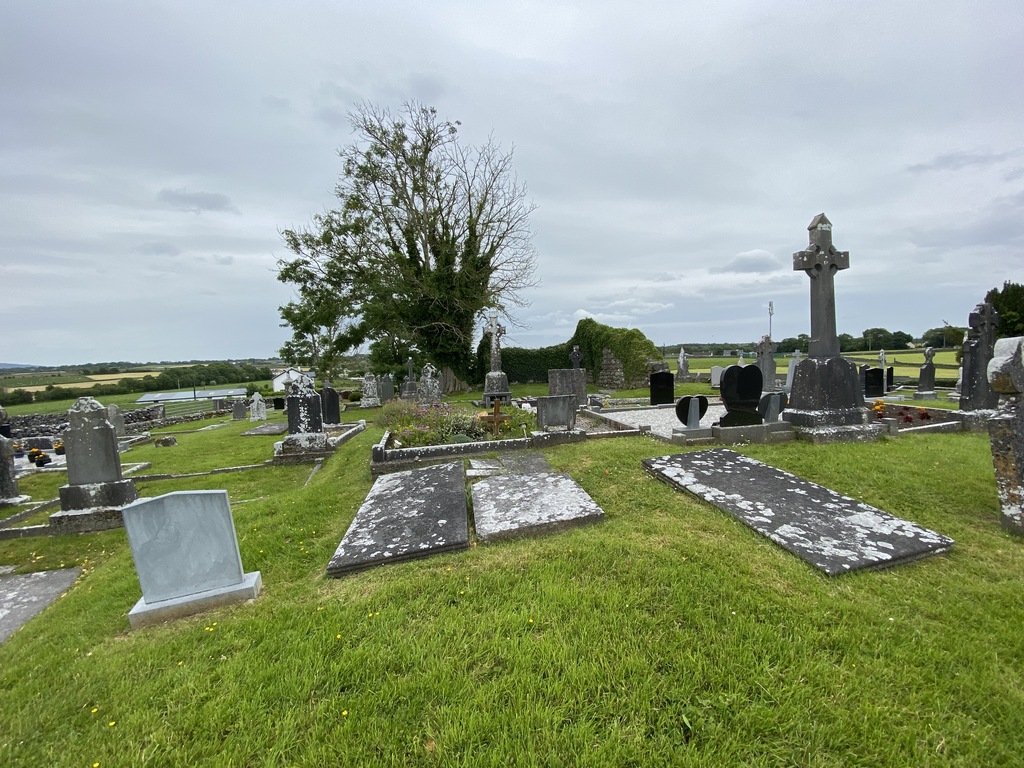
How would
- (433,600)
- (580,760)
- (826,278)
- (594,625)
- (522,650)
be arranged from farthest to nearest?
(826,278) → (433,600) → (594,625) → (522,650) → (580,760)

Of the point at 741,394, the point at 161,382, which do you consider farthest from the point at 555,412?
the point at 161,382

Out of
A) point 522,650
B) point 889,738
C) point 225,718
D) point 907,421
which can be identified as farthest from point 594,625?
point 907,421

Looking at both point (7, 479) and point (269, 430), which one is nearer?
point (7, 479)

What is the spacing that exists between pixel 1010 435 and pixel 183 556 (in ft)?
20.7

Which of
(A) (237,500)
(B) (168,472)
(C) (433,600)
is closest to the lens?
(C) (433,600)

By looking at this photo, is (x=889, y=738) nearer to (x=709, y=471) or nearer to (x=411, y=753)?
(x=411, y=753)

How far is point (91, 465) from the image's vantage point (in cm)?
586

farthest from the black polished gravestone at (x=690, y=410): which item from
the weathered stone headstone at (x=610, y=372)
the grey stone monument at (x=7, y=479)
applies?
the weathered stone headstone at (x=610, y=372)

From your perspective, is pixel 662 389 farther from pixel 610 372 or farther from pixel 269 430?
pixel 269 430

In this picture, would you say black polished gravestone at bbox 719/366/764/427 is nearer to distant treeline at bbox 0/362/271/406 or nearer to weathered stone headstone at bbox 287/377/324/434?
weathered stone headstone at bbox 287/377/324/434

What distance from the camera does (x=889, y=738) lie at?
1718mm

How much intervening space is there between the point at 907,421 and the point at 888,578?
27.1 feet

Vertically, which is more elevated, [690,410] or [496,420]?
[690,410]

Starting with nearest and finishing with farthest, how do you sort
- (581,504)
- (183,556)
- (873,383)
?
(183,556) → (581,504) → (873,383)
